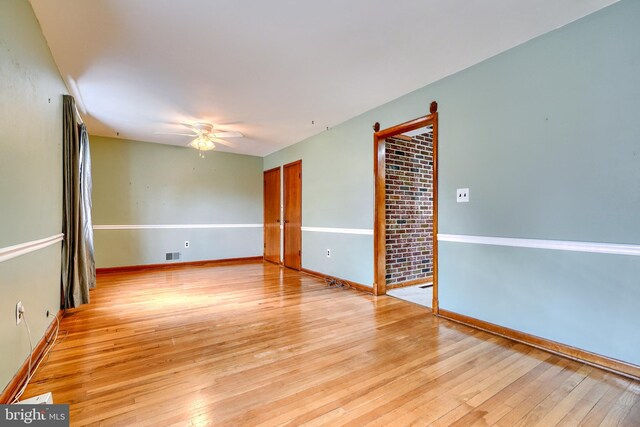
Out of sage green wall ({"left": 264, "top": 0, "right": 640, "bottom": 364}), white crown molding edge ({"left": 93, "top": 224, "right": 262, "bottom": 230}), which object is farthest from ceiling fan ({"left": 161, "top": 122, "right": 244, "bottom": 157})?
sage green wall ({"left": 264, "top": 0, "right": 640, "bottom": 364})

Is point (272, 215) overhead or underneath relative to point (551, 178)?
underneath

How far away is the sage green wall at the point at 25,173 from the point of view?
153cm

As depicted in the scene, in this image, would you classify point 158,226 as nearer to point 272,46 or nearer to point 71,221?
point 71,221

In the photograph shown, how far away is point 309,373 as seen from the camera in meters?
1.84

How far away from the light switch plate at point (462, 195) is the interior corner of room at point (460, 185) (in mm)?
14

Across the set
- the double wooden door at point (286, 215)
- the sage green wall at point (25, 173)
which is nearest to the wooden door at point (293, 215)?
the double wooden door at point (286, 215)

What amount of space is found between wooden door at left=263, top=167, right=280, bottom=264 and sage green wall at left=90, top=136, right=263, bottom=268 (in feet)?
0.60

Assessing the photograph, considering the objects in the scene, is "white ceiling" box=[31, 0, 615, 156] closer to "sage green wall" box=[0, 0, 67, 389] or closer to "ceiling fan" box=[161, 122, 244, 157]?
"sage green wall" box=[0, 0, 67, 389]

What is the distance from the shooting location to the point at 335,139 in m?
4.46

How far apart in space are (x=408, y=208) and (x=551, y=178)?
2.02 meters

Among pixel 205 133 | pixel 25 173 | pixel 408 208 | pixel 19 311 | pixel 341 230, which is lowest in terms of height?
pixel 19 311

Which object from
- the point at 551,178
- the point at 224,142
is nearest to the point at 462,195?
the point at 551,178

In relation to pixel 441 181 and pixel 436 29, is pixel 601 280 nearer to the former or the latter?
pixel 441 181

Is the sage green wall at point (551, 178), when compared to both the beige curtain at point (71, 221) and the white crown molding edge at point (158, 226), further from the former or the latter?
the white crown molding edge at point (158, 226)
